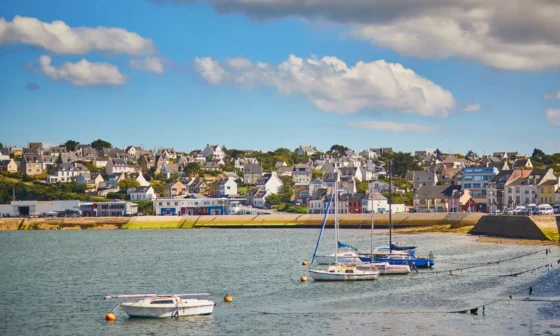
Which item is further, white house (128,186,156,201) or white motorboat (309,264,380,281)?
white house (128,186,156,201)

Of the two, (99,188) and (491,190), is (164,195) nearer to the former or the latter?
(99,188)

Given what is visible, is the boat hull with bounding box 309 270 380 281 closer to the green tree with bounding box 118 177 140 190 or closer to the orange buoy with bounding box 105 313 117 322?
the orange buoy with bounding box 105 313 117 322

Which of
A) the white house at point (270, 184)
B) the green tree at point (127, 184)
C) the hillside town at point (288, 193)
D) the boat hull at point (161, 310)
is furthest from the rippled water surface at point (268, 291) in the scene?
the green tree at point (127, 184)

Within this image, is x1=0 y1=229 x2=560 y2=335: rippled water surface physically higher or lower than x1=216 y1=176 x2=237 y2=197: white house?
lower

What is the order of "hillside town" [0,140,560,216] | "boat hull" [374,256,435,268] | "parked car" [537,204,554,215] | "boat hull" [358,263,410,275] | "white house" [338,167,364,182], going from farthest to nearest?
"white house" [338,167,364,182], "hillside town" [0,140,560,216], "parked car" [537,204,554,215], "boat hull" [374,256,435,268], "boat hull" [358,263,410,275]

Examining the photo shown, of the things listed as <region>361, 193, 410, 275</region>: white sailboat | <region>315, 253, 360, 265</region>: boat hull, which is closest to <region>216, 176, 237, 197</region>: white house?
<region>315, 253, 360, 265</region>: boat hull

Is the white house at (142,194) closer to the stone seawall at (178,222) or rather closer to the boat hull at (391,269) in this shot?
the stone seawall at (178,222)

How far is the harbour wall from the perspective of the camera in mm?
90312

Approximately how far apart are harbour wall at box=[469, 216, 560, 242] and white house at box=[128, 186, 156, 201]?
282 ft

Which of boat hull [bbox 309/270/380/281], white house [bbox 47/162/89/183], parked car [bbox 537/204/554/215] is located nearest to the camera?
boat hull [bbox 309/270/380/281]

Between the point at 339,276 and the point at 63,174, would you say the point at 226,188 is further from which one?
the point at 339,276

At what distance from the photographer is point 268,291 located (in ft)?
182

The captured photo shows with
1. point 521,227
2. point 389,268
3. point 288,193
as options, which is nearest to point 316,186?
point 288,193

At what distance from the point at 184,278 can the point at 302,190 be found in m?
109
